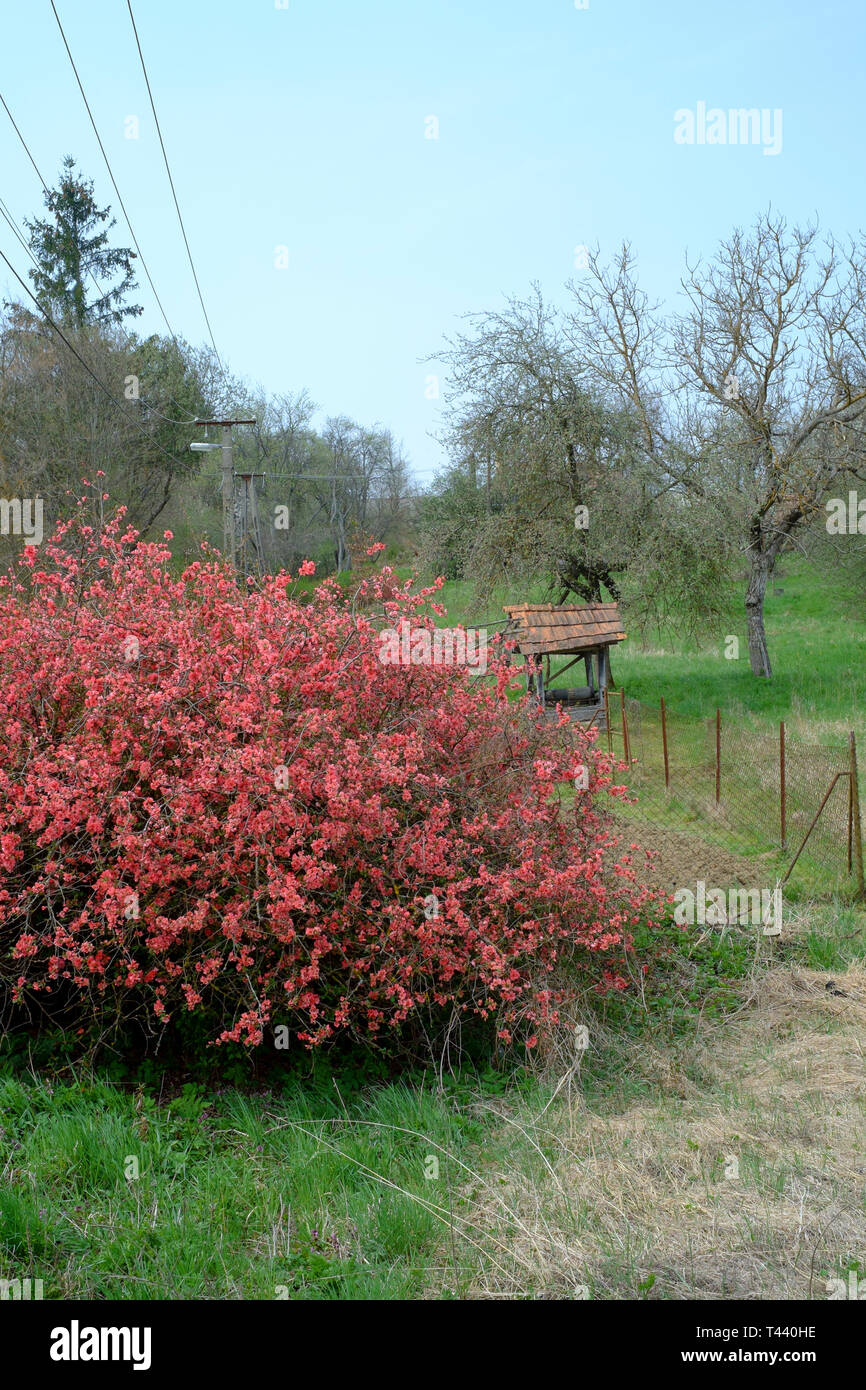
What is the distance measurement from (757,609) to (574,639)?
260 inches

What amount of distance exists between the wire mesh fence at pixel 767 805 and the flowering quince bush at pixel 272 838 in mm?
2469

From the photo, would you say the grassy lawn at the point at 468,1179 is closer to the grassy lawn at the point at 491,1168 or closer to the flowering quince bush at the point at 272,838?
the grassy lawn at the point at 491,1168

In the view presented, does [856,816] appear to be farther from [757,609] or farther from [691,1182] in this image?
[757,609]

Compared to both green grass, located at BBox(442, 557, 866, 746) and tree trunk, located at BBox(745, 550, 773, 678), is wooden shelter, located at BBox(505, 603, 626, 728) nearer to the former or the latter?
green grass, located at BBox(442, 557, 866, 746)

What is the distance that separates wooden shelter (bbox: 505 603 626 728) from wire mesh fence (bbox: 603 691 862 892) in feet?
8.94

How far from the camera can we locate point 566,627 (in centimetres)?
1603

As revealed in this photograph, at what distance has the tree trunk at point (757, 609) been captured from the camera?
67.8ft

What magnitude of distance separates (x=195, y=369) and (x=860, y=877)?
31558 mm

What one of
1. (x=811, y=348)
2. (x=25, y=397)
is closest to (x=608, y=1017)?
(x=811, y=348)

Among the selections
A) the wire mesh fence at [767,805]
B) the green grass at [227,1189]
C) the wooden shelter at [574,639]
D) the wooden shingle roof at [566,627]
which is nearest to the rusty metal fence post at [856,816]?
the wire mesh fence at [767,805]

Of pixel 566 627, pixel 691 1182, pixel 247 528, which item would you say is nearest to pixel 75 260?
pixel 247 528

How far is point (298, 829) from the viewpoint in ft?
15.3

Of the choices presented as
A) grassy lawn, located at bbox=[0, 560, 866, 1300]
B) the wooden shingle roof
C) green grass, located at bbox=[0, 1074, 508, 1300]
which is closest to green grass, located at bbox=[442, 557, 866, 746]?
the wooden shingle roof

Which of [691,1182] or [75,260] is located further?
[75,260]
